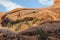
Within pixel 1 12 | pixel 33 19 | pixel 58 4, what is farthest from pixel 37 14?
pixel 1 12

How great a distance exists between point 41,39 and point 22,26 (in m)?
6.61

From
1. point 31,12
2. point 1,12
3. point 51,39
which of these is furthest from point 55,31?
point 1,12

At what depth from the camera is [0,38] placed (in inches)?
983

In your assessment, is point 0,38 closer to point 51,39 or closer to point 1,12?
point 51,39

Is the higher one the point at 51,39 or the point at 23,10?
the point at 23,10

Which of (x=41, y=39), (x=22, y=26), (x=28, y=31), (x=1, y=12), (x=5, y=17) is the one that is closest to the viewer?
(x=41, y=39)

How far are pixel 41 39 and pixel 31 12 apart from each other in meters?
9.52

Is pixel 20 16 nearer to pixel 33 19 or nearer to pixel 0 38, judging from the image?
pixel 33 19

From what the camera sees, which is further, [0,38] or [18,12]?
[18,12]

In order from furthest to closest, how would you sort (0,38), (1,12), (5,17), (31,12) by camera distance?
(1,12), (5,17), (31,12), (0,38)

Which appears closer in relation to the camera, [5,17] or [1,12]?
[5,17]

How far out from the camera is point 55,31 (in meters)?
21.6

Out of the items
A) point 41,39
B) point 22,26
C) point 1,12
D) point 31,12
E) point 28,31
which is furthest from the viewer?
point 1,12

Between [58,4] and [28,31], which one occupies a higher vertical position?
[58,4]
